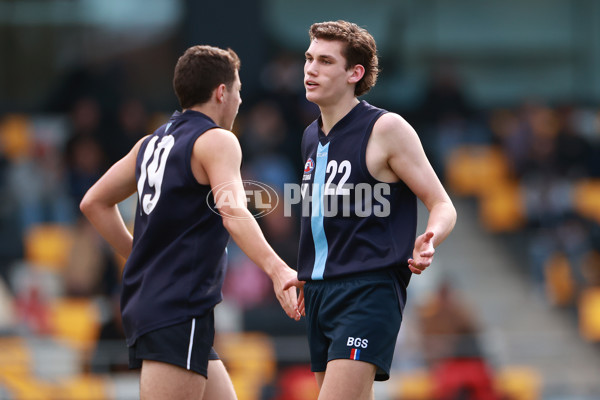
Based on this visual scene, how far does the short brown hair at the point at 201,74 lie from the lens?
4703 millimetres

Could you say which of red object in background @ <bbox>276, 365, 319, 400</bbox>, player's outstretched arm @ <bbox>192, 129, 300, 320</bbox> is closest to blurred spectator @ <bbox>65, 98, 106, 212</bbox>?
red object in background @ <bbox>276, 365, 319, 400</bbox>

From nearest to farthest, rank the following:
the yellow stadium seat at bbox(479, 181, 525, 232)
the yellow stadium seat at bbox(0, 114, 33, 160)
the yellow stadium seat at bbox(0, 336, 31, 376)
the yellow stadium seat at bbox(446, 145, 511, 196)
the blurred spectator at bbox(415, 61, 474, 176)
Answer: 1. the yellow stadium seat at bbox(0, 336, 31, 376)
2. the yellow stadium seat at bbox(0, 114, 33, 160)
3. the yellow stadium seat at bbox(479, 181, 525, 232)
4. the yellow stadium seat at bbox(446, 145, 511, 196)
5. the blurred spectator at bbox(415, 61, 474, 176)

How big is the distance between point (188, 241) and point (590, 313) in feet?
30.4

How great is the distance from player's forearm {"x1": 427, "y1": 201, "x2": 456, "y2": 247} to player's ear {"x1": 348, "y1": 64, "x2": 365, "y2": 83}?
73 cm

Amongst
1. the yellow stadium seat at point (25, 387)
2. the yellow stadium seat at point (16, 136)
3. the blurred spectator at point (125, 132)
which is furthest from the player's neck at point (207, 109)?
the yellow stadium seat at point (16, 136)

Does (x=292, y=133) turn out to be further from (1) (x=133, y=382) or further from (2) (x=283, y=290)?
(2) (x=283, y=290)

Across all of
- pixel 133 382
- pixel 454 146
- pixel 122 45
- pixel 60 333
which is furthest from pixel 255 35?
pixel 133 382

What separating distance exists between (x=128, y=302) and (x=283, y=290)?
76cm

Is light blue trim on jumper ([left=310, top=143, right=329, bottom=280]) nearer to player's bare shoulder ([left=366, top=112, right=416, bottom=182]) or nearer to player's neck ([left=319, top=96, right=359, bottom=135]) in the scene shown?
player's neck ([left=319, top=96, right=359, bottom=135])

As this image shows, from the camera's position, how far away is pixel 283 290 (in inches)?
175

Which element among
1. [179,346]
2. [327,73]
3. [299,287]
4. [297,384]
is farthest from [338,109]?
[297,384]

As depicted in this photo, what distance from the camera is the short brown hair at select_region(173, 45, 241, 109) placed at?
4.70 meters

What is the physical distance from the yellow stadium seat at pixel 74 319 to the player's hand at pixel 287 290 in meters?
6.81

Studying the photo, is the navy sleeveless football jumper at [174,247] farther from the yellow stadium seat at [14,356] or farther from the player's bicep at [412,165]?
the yellow stadium seat at [14,356]
